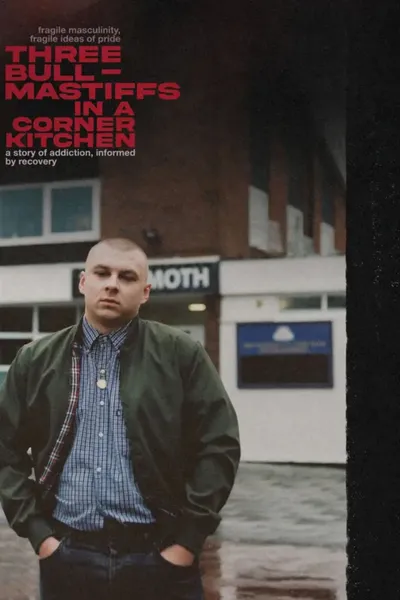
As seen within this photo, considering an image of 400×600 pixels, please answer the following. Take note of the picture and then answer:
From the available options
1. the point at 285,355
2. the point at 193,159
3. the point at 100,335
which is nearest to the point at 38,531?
the point at 100,335

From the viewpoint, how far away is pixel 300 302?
7.97 feet

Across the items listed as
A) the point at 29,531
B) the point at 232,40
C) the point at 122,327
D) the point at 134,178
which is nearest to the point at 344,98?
Answer: the point at 232,40

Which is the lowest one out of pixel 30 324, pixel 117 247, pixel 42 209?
pixel 30 324

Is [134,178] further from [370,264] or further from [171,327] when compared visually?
[370,264]

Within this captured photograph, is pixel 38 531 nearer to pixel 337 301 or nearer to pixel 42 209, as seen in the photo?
pixel 42 209

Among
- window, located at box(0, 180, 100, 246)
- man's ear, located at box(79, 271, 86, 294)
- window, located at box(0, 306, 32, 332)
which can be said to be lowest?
window, located at box(0, 306, 32, 332)

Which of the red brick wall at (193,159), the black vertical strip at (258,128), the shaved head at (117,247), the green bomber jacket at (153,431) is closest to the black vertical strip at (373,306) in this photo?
the black vertical strip at (258,128)

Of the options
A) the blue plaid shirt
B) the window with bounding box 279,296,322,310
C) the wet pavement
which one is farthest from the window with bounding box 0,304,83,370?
the window with bounding box 279,296,322,310

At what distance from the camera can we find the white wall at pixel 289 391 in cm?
239

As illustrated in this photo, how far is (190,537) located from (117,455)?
0.34 meters

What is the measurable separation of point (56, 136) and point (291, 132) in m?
0.85

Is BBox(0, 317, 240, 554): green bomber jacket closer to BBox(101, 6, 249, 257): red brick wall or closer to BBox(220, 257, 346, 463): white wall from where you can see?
BBox(220, 257, 346, 463): white wall

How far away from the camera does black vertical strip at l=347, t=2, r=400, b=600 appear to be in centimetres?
238

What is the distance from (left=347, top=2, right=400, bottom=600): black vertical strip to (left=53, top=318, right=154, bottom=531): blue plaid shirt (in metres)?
0.78
